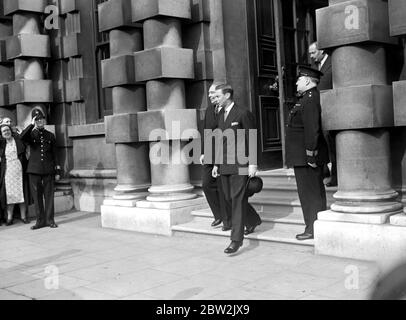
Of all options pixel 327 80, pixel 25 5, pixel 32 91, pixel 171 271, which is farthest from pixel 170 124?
pixel 25 5

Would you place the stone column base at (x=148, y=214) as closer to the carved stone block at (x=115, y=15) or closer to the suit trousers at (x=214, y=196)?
the suit trousers at (x=214, y=196)

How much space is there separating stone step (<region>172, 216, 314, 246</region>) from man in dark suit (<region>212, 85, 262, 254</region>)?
1.40 feet

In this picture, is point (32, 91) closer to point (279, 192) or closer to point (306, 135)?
point (279, 192)

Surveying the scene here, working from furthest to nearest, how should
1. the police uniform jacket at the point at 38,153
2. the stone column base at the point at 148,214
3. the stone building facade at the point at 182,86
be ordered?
the police uniform jacket at the point at 38,153 → the stone column base at the point at 148,214 → the stone building facade at the point at 182,86

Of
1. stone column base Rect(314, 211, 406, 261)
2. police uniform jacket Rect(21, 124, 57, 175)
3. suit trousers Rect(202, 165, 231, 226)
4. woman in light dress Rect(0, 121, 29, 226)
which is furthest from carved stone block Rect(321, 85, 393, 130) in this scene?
woman in light dress Rect(0, 121, 29, 226)

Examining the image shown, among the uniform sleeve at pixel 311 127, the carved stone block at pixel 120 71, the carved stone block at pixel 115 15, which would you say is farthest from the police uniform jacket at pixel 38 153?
the uniform sleeve at pixel 311 127

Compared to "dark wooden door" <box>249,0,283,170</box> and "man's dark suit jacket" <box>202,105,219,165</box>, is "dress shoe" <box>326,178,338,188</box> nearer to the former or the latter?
"man's dark suit jacket" <box>202,105,219,165</box>

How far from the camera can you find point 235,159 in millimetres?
6715

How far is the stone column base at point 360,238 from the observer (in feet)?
19.1

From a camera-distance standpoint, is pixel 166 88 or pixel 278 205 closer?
pixel 278 205

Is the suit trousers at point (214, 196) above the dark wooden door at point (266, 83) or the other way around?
the other way around

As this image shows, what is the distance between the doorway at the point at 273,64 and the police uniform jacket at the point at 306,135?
2.42 meters

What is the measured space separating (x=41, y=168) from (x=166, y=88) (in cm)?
274
